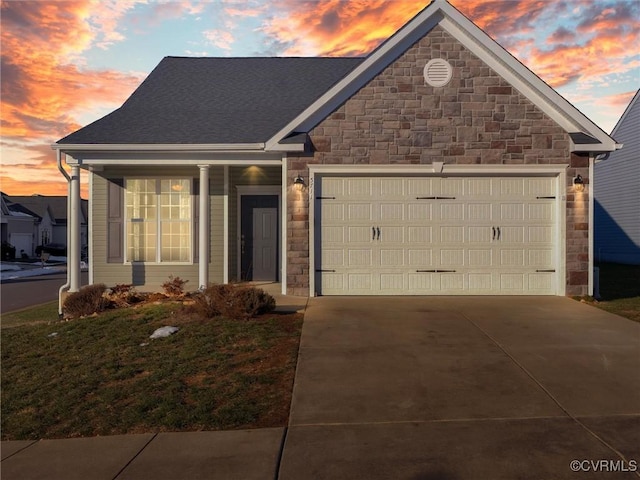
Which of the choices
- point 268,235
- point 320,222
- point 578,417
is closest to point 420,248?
point 320,222

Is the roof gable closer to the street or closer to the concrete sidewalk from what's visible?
the concrete sidewalk

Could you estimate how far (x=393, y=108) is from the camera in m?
10.4

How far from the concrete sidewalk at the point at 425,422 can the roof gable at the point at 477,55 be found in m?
4.59

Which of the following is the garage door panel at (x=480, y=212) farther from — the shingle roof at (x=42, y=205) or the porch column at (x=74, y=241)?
the shingle roof at (x=42, y=205)

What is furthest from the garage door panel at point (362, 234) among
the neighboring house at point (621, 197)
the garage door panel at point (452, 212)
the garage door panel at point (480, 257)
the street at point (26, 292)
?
the neighboring house at point (621, 197)

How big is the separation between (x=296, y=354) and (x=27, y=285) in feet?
54.9

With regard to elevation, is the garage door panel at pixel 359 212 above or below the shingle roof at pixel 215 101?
below

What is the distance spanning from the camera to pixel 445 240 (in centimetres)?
1059

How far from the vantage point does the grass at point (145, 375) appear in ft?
15.8

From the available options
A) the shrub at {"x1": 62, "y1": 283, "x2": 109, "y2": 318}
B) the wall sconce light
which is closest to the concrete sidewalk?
the wall sconce light

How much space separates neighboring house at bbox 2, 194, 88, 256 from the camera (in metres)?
44.5

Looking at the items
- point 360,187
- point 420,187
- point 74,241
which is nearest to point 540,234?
point 420,187

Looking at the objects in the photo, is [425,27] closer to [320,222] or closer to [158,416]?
[320,222]

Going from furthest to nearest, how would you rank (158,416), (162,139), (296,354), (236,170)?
(236,170), (162,139), (296,354), (158,416)
